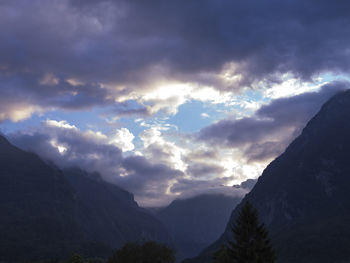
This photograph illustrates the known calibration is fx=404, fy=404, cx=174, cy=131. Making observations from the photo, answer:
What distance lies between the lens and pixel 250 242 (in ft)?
237

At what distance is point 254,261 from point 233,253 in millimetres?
4569

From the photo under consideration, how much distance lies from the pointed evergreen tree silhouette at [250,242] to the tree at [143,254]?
61.3 metres

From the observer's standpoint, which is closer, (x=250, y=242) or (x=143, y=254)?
(x=250, y=242)

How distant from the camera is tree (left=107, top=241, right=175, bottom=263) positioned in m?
127

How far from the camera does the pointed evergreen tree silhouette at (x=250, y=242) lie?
70.2 m

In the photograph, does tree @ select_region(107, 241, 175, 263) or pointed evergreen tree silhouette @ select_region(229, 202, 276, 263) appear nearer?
pointed evergreen tree silhouette @ select_region(229, 202, 276, 263)

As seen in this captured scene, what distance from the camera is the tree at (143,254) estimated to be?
417ft

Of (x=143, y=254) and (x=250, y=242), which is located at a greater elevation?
(x=250, y=242)

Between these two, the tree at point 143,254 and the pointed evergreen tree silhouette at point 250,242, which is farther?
the tree at point 143,254

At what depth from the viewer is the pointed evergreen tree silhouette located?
230 feet

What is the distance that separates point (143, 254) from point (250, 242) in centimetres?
6488

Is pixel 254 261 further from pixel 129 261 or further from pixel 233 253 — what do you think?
pixel 129 261

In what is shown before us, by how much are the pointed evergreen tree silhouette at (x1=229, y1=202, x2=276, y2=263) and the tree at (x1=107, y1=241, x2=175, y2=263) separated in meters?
61.3

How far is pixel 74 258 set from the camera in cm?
11519
